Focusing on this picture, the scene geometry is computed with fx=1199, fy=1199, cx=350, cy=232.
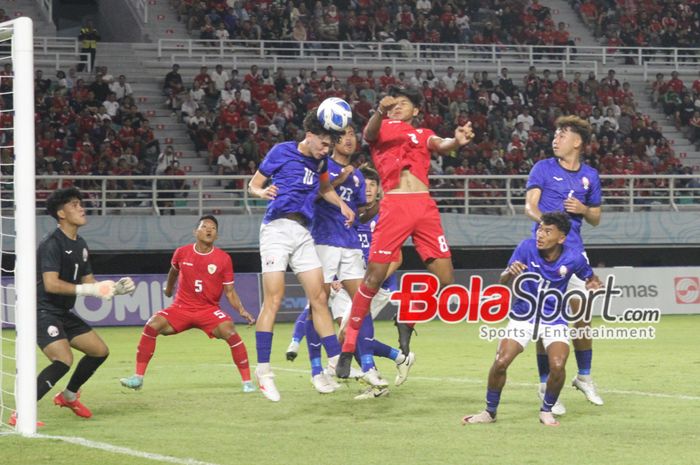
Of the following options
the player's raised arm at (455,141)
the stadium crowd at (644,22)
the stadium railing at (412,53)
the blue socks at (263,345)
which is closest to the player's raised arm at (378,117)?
the player's raised arm at (455,141)

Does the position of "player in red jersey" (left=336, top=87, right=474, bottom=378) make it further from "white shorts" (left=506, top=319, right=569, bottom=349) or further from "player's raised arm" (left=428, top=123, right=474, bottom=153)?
"white shorts" (left=506, top=319, right=569, bottom=349)

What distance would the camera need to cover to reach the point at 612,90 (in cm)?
3522

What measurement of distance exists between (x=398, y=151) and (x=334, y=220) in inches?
65.8

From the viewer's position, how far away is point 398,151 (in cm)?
1098

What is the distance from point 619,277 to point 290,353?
14.9m

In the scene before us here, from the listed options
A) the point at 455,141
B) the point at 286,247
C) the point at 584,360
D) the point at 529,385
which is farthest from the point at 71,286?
the point at 529,385

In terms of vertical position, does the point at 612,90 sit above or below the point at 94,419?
above

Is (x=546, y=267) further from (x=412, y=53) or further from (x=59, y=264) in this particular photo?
(x=412, y=53)

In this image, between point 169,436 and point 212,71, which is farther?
point 212,71

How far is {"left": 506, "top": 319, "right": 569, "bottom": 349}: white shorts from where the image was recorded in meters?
9.56

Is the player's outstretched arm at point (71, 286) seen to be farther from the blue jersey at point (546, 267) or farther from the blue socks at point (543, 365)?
the blue socks at point (543, 365)

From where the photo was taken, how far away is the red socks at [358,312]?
35.2 ft

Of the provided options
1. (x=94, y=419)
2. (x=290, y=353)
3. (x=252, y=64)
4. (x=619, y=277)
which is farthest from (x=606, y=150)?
(x=94, y=419)

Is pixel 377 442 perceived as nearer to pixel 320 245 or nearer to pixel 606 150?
Result: pixel 320 245
